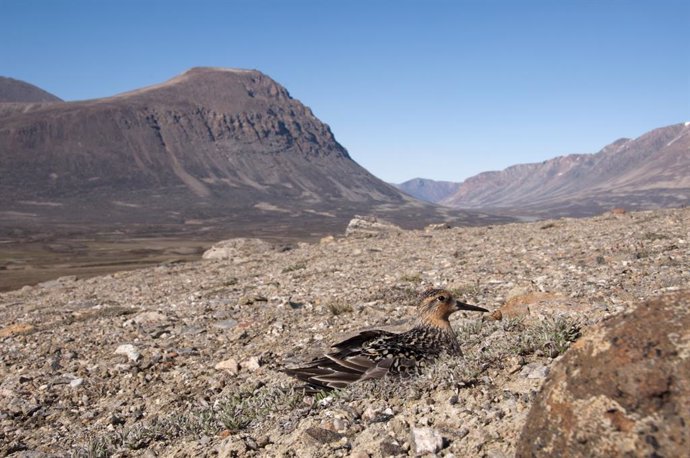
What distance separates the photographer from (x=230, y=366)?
9258 mm

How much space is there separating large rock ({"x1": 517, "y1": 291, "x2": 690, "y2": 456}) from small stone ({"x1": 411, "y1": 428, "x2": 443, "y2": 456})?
1.02 m

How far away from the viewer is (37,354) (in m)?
11.4

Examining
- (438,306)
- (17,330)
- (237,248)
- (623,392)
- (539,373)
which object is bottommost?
(237,248)

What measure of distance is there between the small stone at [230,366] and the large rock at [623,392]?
6436 mm

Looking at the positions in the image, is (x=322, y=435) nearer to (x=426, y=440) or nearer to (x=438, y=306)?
(x=426, y=440)

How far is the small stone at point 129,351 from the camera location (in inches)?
407

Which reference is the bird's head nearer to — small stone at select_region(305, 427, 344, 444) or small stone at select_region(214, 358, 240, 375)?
small stone at select_region(305, 427, 344, 444)

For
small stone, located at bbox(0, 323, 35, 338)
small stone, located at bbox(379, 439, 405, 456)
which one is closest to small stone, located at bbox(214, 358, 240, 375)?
small stone, located at bbox(379, 439, 405, 456)

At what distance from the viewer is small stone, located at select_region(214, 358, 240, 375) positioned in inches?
359

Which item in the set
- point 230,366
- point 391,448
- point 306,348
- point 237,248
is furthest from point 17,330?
point 237,248

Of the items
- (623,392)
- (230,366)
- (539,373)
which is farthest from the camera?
(230,366)

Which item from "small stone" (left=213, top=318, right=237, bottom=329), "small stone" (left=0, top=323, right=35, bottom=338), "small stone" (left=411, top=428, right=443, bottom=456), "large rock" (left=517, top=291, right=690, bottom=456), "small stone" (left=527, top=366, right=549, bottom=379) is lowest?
"small stone" (left=0, top=323, right=35, bottom=338)

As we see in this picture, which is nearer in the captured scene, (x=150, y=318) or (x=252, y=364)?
(x=252, y=364)

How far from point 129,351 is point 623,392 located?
9519mm
